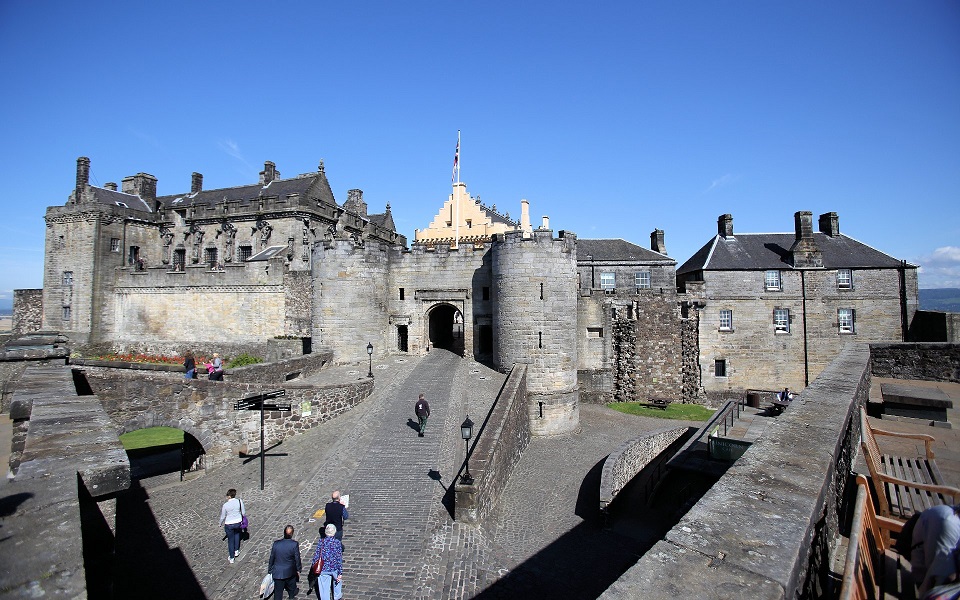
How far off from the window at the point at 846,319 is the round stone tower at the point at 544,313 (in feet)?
54.9

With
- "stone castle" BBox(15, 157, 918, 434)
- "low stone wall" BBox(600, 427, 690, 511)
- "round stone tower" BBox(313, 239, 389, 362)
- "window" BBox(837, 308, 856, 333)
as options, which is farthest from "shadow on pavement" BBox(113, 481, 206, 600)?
"window" BBox(837, 308, 856, 333)

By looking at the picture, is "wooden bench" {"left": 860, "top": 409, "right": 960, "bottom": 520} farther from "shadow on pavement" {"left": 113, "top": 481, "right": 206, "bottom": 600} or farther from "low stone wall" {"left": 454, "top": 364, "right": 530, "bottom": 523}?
"shadow on pavement" {"left": 113, "top": 481, "right": 206, "bottom": 600}

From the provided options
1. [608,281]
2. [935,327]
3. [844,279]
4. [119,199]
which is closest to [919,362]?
[935,327]

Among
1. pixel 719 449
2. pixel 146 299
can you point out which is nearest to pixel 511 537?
pixel 719 449

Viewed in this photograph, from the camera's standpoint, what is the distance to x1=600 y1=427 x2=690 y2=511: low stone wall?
1359 centimetres

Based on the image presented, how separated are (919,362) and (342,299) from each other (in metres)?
20.6

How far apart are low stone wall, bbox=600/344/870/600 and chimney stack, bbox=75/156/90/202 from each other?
41892 millimetres

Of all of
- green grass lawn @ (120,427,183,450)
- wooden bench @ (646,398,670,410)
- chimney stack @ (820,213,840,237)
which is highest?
chimney stack @ (820,213,840,237)

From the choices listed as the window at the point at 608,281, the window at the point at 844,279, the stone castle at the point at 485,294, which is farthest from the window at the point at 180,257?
the window at the point at 844,279

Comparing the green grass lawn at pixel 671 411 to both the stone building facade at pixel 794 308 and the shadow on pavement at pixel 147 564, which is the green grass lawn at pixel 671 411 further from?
the shadow on pavement at pixel 147 564

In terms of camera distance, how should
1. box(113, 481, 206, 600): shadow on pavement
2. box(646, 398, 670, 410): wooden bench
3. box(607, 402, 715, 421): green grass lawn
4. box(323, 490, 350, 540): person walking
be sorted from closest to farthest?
box(113, 481, 206, 600): shadow on pavement < box(323, 490, 350, 540): person walking < box(607, 402, 715, 421): green grass lawn < box(646, 398, 670, 410): wooden bench

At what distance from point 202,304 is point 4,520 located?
28497mm

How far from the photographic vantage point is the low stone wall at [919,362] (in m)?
11.8

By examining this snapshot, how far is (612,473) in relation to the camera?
14289 mm
